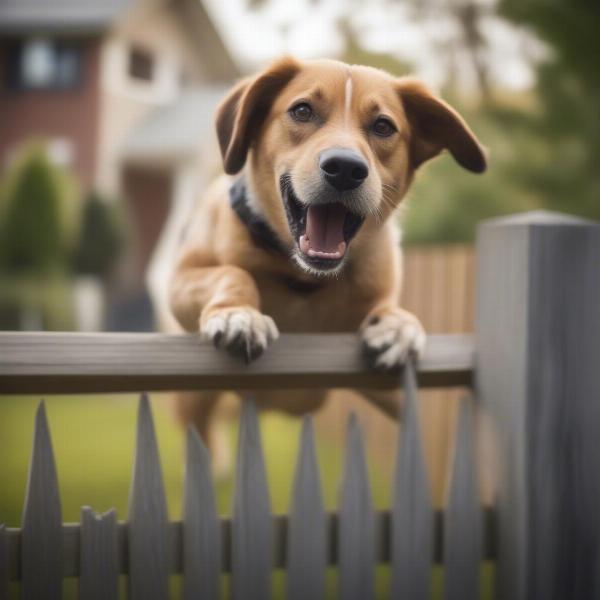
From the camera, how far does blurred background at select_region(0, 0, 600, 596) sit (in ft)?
7.36

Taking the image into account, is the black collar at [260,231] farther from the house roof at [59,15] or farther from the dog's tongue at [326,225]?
the house roof at [59,15]

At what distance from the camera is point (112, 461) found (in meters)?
2.51

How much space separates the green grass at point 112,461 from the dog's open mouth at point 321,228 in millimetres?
615

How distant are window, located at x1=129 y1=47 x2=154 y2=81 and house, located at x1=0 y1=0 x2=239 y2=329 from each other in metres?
0.01

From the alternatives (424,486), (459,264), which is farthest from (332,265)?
(459,264)

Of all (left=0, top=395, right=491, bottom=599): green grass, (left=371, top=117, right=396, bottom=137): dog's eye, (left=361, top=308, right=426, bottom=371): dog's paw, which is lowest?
(left=0, top=395, right=491, bottom=599): green grass

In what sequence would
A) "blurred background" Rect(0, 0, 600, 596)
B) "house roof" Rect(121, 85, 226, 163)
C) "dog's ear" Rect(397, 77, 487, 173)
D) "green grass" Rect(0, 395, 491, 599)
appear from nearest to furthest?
"dog's ear" Rect(397, 77, 487, 173), "green grass" Rect(0, 395, 491, 599), "blurred background" Rect(0, 0, 600, 596), "house roof" Rect(121, 85, 226, 163)

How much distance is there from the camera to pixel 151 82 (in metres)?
7.30

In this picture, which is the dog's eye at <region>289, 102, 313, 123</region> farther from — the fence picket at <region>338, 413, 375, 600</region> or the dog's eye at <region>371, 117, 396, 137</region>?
the fence picket at <region>338, 413, 375, 600</region>

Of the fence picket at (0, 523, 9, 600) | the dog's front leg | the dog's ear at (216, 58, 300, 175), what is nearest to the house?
the dog's front leg

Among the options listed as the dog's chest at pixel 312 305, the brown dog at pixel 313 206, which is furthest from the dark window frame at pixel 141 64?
the dog's chest at pixel 312 305

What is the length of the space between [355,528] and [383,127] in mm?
608

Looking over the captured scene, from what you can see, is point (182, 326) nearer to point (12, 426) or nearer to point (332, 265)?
point (332, 265)

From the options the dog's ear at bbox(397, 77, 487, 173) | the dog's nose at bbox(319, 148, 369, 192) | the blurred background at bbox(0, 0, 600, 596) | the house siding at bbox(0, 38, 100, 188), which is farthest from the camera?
the house siding at bbox(0, 38, 100, 188)
